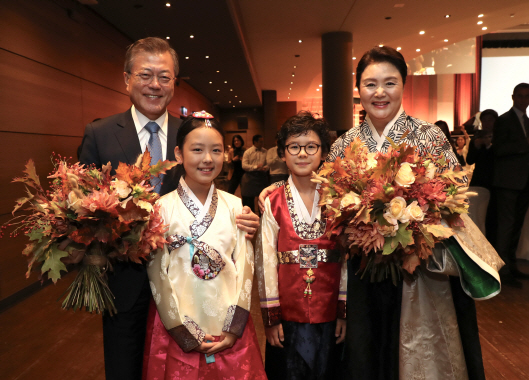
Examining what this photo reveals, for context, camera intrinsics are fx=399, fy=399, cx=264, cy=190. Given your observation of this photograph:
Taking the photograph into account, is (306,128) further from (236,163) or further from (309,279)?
(236,163)

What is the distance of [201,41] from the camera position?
7270mm

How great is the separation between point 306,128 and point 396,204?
685 mm

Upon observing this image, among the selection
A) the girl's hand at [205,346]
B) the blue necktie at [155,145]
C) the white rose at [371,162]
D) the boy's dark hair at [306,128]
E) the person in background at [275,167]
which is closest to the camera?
the white rose at [371,162]

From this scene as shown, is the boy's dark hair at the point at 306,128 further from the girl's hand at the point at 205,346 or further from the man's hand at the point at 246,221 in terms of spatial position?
the girl's hand at the point at 205,346

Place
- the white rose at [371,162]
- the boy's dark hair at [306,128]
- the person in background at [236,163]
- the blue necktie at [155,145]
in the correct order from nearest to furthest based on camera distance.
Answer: the white rose at [371,162] → the blue necktie at [155,145] → the boy's dark hair at [306,128] → the person in background at [236,163]

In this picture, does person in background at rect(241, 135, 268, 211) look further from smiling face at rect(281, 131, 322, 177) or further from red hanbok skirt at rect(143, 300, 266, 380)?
red hanbok skirt at rect(143, 300, 266, 380)

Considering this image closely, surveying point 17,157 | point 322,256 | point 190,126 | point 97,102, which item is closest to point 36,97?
point 17,157

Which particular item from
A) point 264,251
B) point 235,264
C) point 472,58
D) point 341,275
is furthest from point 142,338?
point 472,58

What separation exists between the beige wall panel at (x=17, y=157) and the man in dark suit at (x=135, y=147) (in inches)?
95.0

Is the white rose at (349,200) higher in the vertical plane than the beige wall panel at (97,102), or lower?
→ lower

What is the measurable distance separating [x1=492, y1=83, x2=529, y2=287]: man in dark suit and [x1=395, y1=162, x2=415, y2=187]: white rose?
3.39 metres

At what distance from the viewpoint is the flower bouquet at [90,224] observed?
4.20 feet

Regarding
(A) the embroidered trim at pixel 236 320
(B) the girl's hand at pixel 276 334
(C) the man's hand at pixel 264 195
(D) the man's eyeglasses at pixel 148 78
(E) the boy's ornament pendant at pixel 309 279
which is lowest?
(B) the girl's hand at pixel 276 334

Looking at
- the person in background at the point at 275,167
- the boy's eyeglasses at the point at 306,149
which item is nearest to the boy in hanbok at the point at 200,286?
the boy's eyeglasses at the point at 306,149
